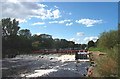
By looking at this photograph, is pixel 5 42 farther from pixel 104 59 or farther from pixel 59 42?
pixel 104 59

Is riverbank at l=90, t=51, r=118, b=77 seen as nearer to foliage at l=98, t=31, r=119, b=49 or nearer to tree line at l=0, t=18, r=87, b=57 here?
foliage at l=98, t=31, r=119, b=49

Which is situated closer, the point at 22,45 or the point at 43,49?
the point at 22,45

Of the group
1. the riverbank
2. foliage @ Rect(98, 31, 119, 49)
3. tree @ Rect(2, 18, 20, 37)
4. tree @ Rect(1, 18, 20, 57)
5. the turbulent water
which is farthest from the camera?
tree @ Rect(2, 18, 20, 37)

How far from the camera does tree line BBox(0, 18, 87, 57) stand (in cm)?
7138

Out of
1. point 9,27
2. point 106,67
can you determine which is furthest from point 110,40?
point 9,27

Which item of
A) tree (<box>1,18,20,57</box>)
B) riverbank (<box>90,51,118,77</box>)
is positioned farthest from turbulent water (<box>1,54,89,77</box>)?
tree (<box>1,18,20,57</box>)

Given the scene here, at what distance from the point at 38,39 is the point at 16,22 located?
14946 mm

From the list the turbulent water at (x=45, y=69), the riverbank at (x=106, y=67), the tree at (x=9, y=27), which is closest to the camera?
the riverbank at (x=106, y=67)

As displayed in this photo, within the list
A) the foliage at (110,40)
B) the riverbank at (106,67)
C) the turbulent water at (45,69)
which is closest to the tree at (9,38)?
the turbulent water at (45,69)

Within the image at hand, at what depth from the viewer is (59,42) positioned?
336 feet

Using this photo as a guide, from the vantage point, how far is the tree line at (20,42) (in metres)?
71.4

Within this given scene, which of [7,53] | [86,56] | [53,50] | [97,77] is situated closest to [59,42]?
[53,50]

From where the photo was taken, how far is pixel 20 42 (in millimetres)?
74812

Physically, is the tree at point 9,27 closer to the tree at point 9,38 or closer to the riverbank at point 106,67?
the tree at point 9,38
